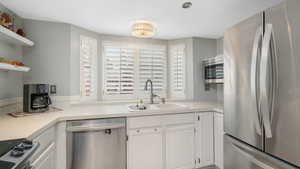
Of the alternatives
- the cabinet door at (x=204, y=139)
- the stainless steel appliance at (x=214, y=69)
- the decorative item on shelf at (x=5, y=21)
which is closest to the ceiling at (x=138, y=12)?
the decorative item on shelf at (x=5, y=21)

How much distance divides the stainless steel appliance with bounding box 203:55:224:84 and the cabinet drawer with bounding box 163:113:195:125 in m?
0.83

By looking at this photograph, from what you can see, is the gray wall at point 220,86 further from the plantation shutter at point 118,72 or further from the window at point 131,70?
the plantation shutter at point 118,72

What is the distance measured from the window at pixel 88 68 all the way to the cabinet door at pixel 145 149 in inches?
42.4

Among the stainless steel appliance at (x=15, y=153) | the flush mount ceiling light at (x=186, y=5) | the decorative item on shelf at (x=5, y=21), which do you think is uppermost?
the flush mount ceiling light at (x=186, y=5)

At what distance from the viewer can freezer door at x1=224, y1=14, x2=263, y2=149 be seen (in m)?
1.05

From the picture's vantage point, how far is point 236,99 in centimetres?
128

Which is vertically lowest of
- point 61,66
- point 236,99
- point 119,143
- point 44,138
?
point 119,143

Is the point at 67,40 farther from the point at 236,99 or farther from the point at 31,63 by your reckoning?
the point at 236,99

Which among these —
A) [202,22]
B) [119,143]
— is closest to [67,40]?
[119,143]

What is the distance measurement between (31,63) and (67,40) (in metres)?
0.57

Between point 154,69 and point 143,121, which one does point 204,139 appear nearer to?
point 143,121

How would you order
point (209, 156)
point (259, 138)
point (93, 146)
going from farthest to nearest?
point (209, 156)
point (93, 146)
point (259, 138)

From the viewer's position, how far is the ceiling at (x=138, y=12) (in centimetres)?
163

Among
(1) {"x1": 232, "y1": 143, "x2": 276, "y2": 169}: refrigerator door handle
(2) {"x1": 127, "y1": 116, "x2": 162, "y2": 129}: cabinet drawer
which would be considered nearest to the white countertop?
(2) {"x1": 127, "y1": 116, "x2": 162, "y2": 129}: cabinet drawer
